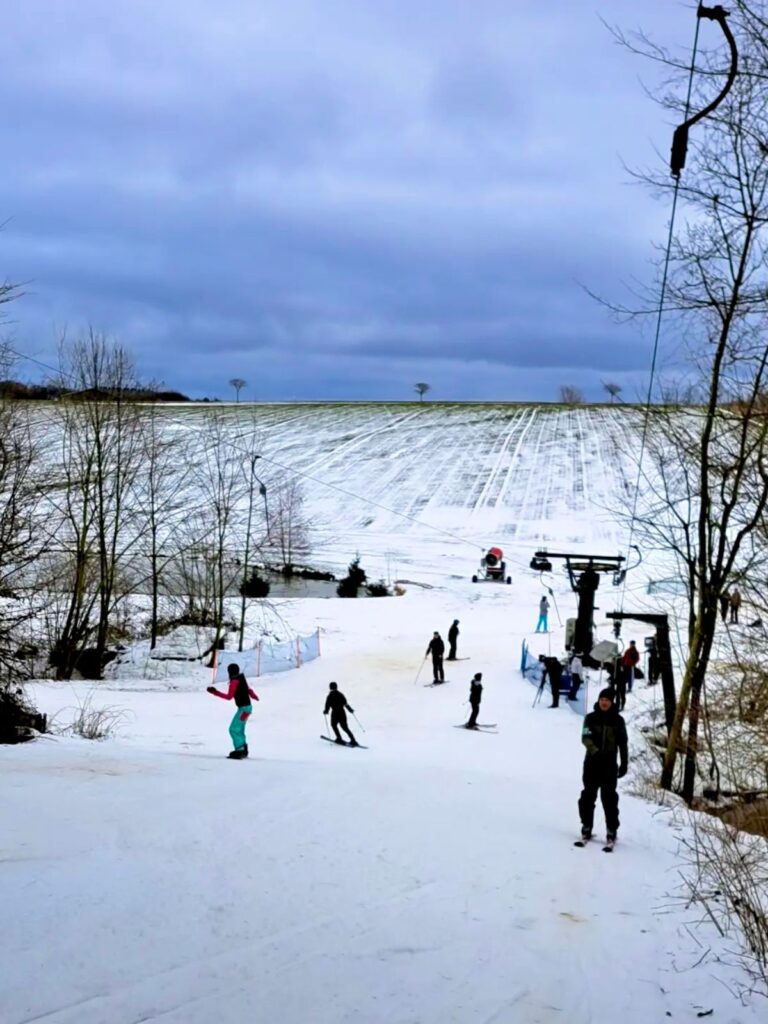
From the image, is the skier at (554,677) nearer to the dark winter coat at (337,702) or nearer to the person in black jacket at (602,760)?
the dark winter coat at (337,702)

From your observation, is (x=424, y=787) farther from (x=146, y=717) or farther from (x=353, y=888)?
(x=146, y=717)

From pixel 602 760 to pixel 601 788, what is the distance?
0.99 ft

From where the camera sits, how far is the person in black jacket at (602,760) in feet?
34.3

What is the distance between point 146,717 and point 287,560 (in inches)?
1413

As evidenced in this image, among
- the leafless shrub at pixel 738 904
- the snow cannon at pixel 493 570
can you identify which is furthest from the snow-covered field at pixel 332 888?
the snow cannon at pixel 493 570

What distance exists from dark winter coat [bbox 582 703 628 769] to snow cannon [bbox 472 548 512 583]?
40.4 meters

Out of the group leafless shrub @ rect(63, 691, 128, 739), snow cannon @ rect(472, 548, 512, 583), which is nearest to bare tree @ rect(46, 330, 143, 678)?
leafless shrub @ rect(63, 691, 128, 739)

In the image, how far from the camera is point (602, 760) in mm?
10516

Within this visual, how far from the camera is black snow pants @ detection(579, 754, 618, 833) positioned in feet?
34.2

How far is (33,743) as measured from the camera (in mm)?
14742

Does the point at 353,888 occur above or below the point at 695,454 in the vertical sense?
below

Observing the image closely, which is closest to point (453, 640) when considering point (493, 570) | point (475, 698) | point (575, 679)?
point (575, 679)

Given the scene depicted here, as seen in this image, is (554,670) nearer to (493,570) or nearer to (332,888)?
(332,888)

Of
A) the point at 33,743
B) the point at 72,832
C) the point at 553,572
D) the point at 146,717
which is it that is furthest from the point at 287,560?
the point at 72,832
